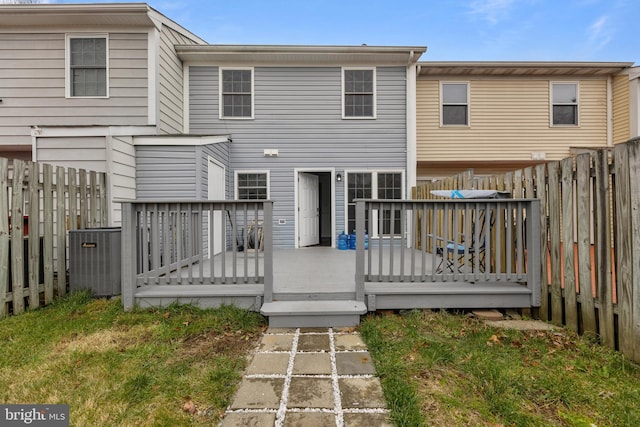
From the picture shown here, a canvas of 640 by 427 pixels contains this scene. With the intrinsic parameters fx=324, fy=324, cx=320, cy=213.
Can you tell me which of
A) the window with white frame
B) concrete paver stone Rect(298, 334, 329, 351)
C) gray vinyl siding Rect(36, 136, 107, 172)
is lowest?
concrete paver stone Rect(298, 334, 329, 351)

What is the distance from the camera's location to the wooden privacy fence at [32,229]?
11.5 feet

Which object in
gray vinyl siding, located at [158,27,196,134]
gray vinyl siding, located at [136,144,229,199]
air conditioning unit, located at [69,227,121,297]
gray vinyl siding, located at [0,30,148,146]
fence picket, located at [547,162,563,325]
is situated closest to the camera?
fence picket, located at [547,162,563,325]

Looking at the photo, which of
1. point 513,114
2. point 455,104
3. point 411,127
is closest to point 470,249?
point 411,127

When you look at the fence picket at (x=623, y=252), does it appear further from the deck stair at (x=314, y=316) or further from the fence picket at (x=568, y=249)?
the deck stair at (x=314, y=316)

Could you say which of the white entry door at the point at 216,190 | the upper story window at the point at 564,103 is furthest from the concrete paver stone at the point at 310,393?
the upper story window at the point at 564,103

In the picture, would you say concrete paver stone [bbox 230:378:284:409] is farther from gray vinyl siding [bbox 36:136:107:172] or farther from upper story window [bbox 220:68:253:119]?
upper story window [bbox 220:68:253:119]

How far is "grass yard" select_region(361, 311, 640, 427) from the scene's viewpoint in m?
1.91

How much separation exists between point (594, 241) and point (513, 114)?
7.25 metres

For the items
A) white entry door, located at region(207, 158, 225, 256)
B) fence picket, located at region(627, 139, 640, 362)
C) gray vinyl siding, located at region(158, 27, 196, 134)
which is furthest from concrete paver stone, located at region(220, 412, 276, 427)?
gray vinyl siding, located at region(158, 27, 196, 134)

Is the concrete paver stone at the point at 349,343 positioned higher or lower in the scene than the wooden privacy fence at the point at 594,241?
lower

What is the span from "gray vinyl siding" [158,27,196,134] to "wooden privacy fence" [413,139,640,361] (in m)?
6.51

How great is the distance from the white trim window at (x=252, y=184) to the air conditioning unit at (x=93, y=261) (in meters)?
3.76

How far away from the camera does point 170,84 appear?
6.92 meters

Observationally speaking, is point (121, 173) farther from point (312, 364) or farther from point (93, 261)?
point (312, 364)
